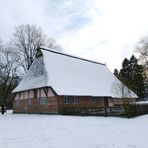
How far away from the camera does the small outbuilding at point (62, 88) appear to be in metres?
30.7

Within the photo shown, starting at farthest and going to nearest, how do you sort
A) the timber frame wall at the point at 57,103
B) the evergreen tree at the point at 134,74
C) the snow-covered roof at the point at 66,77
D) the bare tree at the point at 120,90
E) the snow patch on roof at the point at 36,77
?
the evergreen tree at the point at 134,74
the bare tree at the point at 120,90
the snow patch on roof at the point at 36,77
the snow-covered roof at the point at 66,77
the timber frame wall at the point at 57,103

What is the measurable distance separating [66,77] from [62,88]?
348 cm

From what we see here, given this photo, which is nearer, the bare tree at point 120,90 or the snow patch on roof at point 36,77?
the snow patch on roof at point 36,77

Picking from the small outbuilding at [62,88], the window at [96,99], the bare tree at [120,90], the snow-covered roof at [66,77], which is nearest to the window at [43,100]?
the small outbuilding at [62,88]

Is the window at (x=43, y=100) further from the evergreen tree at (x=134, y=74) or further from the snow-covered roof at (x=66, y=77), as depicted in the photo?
the evergreen tree at (x=134, y=74)

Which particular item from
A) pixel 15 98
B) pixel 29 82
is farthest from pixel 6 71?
pixel 29 82

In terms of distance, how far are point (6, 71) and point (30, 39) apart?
830 centimetres

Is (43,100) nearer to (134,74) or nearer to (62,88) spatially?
(62,88)

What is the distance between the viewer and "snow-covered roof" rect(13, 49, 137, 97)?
32.0 m

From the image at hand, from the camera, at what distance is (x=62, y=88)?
1224 inches

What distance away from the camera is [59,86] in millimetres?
31172

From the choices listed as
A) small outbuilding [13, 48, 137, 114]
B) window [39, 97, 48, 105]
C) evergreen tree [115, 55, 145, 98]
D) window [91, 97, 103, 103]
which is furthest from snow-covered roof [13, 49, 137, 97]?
evergreen tree [115, 55, 145, 98]

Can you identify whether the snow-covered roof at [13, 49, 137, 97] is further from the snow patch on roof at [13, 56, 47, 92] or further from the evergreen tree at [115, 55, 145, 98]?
A: the evergreen tree at [115, 55, 145, 98]

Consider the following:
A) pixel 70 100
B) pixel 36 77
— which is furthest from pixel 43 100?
pixel 36 77
